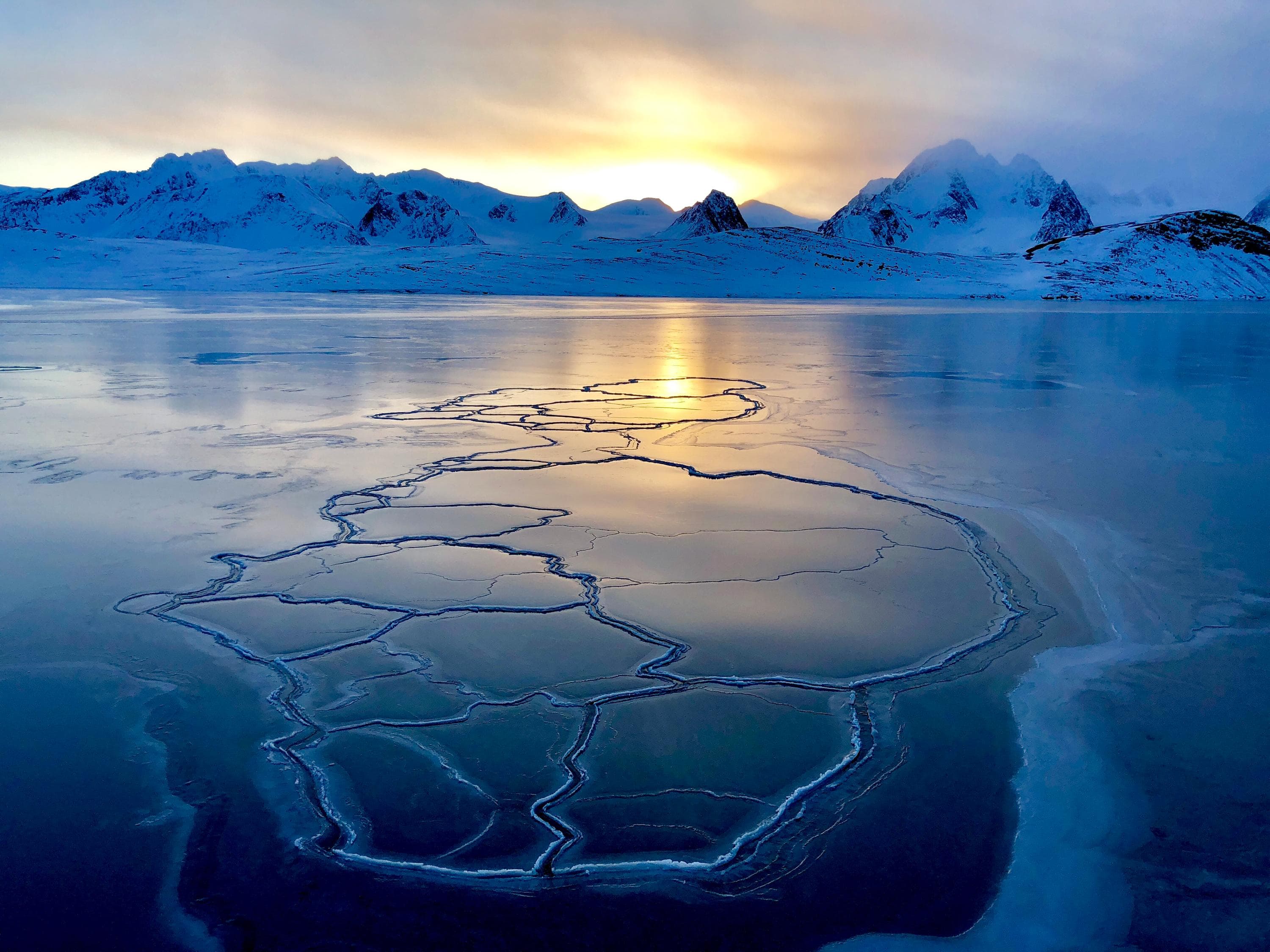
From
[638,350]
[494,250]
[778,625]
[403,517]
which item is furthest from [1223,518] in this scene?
[494,250]

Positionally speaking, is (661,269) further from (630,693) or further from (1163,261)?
(630,693)

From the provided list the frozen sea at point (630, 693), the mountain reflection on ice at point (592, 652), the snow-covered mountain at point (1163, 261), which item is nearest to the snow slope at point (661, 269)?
the snow-covered mountain at point (1163, 261)

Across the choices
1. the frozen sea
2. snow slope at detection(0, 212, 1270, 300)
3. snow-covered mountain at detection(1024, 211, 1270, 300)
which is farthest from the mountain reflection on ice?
snow-covered mountain at detection(1024, 211, 1270, 300)

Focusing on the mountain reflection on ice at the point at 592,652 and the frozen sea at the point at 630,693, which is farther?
the mountain reflection on ice at the point at 592,652

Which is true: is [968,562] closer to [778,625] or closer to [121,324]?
[778,625]

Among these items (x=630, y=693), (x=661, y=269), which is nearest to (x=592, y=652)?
(x=630, y=693)

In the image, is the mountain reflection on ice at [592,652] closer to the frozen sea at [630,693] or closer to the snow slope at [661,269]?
the frozen sea at [630,693]
